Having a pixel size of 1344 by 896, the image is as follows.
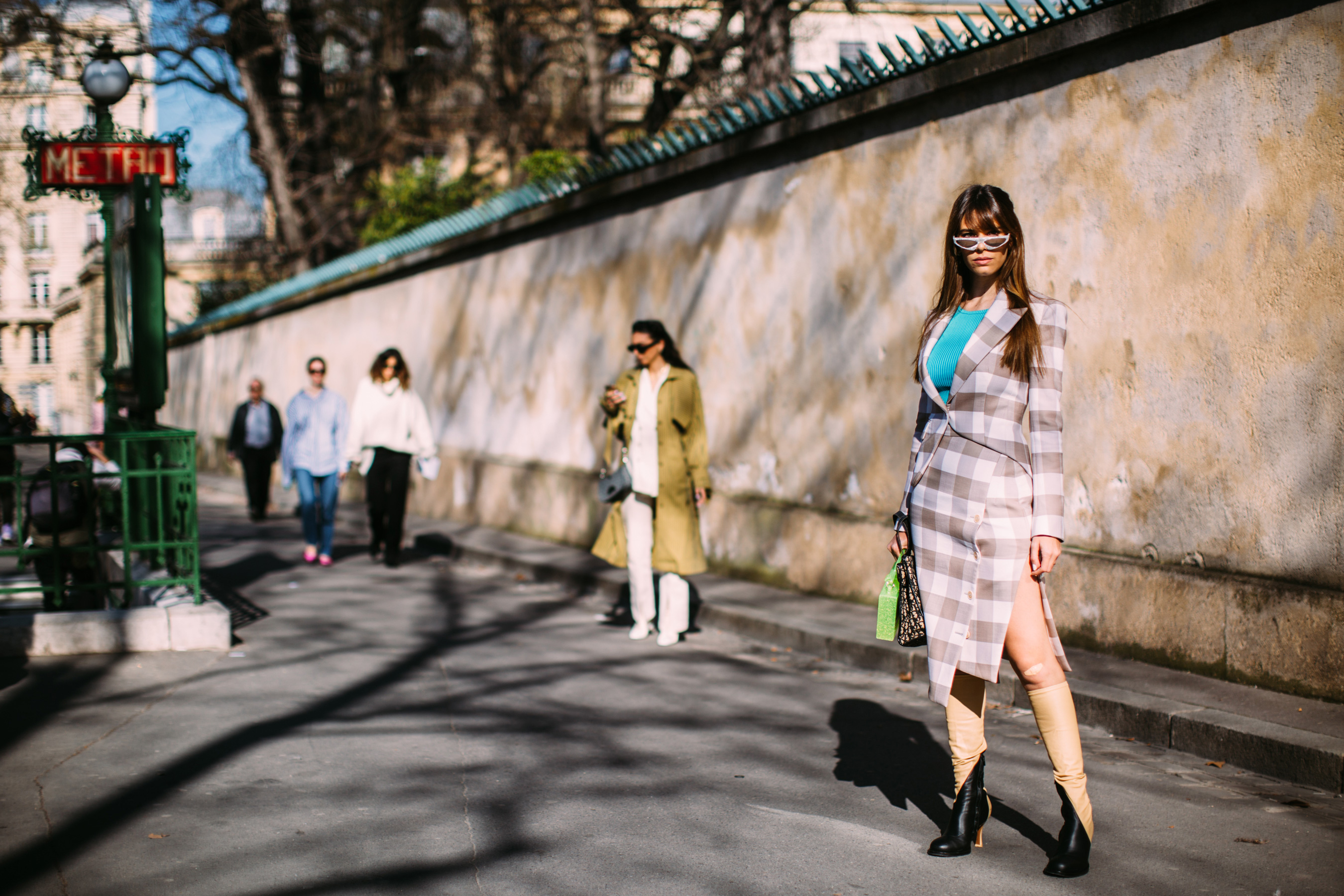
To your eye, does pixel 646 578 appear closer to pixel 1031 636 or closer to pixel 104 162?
pixel 1031 636

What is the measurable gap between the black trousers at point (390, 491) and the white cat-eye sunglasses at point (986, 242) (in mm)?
7467

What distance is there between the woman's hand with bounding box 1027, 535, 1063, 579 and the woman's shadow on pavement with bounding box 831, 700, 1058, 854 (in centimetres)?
96

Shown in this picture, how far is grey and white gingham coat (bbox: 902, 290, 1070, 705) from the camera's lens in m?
3.44

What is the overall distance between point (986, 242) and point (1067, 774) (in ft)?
5.21

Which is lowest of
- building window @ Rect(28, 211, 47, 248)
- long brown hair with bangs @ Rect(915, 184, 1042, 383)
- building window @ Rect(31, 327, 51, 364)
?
long brown hair with bangs @ Rect(915, 184, 1042, 383)

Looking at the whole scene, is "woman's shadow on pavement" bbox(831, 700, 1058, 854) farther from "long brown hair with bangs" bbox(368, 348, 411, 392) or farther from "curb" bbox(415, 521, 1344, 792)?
"long brown hair with bangs" bbox(368, 348, 411, 392)

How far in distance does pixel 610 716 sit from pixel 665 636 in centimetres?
177

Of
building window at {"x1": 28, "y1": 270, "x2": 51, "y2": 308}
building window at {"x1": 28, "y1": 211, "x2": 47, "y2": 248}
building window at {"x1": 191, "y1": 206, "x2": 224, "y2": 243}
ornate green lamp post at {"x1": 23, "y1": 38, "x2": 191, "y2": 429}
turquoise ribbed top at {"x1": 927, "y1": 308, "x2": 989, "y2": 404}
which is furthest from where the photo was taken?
building window at {"x1": 28, "y1": 270, "x2": 51, "y2": 308}

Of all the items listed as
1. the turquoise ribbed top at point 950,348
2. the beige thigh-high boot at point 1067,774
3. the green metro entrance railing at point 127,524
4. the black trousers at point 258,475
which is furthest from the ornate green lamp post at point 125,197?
the beige thigh-high boot at point 1067,774

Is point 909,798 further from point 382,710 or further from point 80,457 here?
point 80,457

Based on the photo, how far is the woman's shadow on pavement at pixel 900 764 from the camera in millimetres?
4109

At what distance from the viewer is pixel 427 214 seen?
2273 centimetres

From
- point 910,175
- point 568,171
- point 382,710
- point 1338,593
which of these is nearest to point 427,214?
point 568,171

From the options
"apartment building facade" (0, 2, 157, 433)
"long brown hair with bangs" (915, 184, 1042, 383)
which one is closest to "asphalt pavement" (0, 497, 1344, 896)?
"long brown hair with bangs" (915, 184, 1042, 383)
